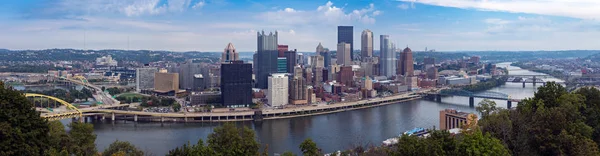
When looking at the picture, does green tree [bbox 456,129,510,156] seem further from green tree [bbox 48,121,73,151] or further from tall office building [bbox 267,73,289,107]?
tall office building [bbox 267,73,289,107]

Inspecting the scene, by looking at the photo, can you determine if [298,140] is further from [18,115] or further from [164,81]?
[164,81]

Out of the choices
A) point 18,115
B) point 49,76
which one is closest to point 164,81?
point 49,76

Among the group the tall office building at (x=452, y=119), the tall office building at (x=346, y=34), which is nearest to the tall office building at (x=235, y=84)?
the tall office building at (x=452, y=119)

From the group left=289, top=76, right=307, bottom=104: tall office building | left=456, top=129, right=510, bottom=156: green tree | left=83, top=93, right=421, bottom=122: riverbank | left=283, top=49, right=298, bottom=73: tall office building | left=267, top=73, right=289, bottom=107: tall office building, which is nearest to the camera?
left=456, top=129, right=510, bottom=156: green tree

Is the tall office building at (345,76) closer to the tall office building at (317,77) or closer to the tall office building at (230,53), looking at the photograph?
the tall office building at (317,77)

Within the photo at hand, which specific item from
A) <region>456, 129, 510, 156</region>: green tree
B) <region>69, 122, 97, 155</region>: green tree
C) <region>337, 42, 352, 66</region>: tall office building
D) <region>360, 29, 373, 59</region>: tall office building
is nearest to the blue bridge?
<region>337, 42, 352, 66</region>: tall office building

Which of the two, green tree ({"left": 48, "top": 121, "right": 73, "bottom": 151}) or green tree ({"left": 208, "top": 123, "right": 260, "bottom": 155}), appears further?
green tree ({"left": 48, "top": 121, "right": 73, "bottom": 151})

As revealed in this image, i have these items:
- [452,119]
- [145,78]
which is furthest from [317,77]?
[452,119]

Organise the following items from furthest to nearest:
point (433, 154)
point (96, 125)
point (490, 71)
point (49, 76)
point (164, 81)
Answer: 1. point (490, 71)
2. point (49, 76)
3. point (164, 81)
4. point (96, 125)
5. point (433, 154)
